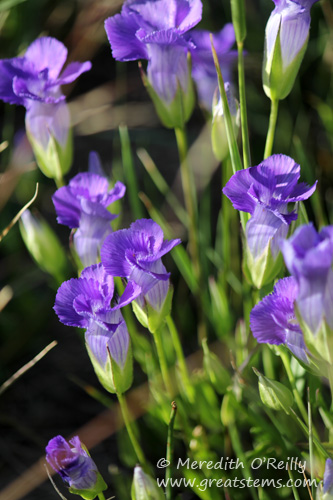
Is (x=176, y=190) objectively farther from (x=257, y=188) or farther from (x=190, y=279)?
(x=257, y=188)

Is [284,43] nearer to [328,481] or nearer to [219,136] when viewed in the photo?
[219,136]

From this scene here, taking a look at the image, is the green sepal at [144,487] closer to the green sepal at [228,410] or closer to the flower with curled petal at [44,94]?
the green sepal at [228,410]

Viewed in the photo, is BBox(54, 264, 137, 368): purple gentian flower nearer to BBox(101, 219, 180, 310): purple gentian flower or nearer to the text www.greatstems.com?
BBox(101, 219, 180, 310): purple gentian flower

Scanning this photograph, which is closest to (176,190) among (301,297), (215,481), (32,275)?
(32,275)

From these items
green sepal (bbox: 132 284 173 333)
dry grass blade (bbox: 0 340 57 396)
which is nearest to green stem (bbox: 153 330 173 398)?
green sepal (bbox: 132 284 173 333)

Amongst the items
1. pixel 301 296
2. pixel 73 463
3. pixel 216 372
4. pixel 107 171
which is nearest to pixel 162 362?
pixel 216 372
